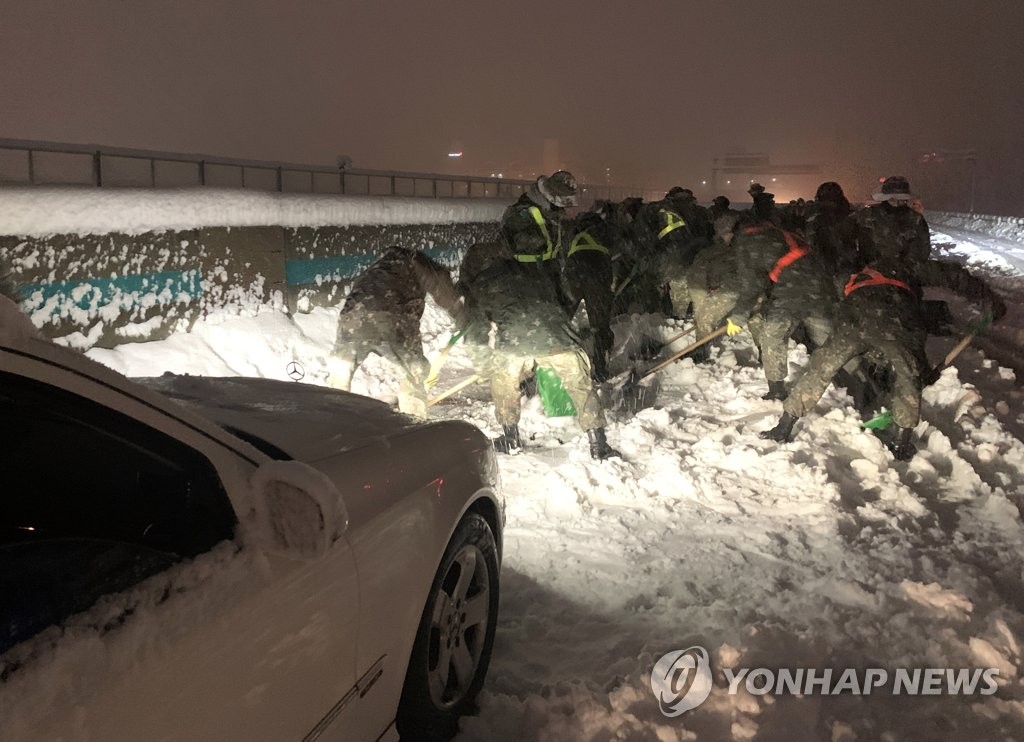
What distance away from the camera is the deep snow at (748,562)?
2980 millimetres

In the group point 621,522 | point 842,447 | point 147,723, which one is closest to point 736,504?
point 621,522

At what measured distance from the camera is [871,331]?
19.2 ft

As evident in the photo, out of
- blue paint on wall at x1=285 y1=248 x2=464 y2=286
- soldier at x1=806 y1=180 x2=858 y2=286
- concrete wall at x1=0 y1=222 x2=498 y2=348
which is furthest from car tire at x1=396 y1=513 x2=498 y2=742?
blue paint on wall at x1=285 y1=248 x2=464 y2=286

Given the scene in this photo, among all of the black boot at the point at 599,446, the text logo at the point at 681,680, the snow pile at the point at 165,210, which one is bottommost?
the text logo at the point at 681,680

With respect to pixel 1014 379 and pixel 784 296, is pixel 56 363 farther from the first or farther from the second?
pixel 1014 379

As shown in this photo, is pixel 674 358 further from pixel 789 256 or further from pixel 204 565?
pixel 204 565

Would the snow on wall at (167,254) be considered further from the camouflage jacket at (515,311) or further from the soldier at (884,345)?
the soldier at (884,345)

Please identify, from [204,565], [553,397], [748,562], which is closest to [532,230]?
[553,397]

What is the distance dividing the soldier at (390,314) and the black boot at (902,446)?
3615mm

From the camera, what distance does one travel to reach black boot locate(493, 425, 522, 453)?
6.30 m

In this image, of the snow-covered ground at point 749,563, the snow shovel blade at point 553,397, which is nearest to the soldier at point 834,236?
the snow-covered ground at point 749,563

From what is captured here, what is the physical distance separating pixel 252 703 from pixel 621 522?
3.36 m

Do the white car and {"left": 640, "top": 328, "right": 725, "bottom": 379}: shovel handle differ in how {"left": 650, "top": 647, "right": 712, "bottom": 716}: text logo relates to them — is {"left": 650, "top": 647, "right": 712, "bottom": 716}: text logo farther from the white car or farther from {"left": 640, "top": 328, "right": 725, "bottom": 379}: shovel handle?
{"left": 640, "top": 328, "right": 725, "bottom": 379}: shovel handle

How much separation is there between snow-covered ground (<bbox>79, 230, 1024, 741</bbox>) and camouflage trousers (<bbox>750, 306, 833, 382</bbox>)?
427mm
